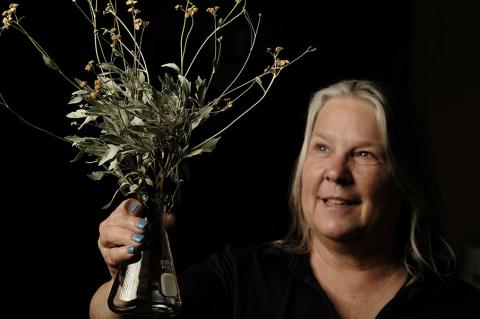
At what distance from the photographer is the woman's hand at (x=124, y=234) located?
3.83 ft

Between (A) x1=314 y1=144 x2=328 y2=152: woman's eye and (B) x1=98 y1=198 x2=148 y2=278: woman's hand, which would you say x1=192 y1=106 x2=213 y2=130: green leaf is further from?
(A) x1=314 y1=144 x2=328 y2=152: woman's eye

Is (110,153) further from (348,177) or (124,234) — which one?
(348,177)

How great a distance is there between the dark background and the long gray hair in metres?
0.74

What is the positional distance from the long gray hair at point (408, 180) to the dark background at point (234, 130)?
738 millimetres

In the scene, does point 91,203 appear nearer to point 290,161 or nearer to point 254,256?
point 254,256

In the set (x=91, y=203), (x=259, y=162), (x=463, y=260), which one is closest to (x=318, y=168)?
(x=91, y=203)

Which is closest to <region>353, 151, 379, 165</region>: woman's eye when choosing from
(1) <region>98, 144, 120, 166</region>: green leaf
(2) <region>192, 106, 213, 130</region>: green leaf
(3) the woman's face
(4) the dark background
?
(3) the woman's face

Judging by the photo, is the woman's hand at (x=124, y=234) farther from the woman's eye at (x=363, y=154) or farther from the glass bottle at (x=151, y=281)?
the woman's eye at (x=363, y=154)

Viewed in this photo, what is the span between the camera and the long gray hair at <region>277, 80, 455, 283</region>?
5.87 ft

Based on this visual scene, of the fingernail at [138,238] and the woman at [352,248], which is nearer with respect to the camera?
the fingernail at [138,238]

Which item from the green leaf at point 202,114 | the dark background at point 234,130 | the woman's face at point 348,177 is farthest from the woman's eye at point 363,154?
the dark background at point 234,130

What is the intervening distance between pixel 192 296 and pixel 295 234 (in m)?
0.43

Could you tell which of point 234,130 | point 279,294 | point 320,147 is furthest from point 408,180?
point 234,130

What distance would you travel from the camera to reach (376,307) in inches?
69.4
